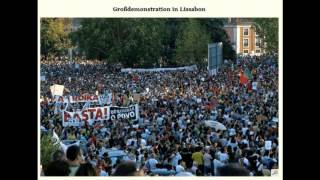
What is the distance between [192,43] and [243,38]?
232 centimetres

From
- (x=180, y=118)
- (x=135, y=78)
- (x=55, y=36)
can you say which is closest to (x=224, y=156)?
(x=180, y=118)

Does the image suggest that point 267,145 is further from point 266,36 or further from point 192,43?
point 192,43

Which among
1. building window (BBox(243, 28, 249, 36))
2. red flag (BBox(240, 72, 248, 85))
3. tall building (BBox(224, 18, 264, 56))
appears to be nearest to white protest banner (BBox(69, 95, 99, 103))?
tall building (BBox(224, 18, 264, 56))

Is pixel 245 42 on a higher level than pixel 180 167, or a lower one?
higher

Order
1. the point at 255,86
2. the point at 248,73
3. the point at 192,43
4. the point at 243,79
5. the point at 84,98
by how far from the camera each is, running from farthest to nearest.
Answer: the point at 248,73
the point at 243,79
the point at 192,43
the point at 255,86
the point at 84,98

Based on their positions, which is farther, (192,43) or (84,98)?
(192,43)

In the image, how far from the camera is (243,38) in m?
24.9

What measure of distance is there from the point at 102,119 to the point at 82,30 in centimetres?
531

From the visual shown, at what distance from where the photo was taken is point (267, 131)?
1820cm

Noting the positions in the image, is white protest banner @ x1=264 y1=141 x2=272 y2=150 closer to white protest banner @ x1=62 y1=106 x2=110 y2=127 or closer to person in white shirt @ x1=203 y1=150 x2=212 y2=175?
person in white shirt @ x1=203 y1=150 x2=212 y2=175

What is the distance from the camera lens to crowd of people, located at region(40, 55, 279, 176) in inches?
632
